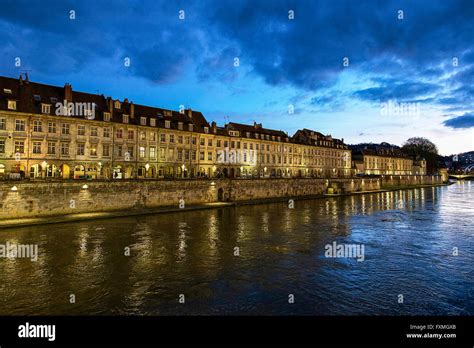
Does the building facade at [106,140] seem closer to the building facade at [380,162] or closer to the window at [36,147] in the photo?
the window at [36,147]

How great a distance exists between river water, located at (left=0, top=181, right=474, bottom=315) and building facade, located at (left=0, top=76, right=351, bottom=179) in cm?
1478

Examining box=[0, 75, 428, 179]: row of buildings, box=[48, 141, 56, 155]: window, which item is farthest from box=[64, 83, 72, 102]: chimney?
box=[48, 141, 56, 155]: window

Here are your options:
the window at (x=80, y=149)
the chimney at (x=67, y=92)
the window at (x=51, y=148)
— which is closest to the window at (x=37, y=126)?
the window at (x=51, y=148)

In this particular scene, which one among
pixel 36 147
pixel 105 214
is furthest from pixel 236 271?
pixel 36 147

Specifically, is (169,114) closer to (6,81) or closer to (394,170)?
(6,81)

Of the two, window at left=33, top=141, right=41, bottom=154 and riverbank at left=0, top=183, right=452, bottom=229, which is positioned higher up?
window at left=33, top=141, right=41, bottom=154

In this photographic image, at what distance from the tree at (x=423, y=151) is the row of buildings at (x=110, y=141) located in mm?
95518

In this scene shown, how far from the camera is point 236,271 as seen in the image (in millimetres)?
14336

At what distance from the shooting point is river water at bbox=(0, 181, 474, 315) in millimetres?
10523

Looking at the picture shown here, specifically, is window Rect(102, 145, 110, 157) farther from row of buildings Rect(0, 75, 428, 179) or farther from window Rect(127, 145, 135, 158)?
window Rect(127, 145, 135, 158)

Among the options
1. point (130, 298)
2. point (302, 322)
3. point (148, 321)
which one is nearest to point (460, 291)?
point (302, 322)

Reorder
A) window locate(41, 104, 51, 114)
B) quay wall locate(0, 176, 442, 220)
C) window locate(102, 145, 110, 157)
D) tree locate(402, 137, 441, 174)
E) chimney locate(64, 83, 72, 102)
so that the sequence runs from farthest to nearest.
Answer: tree locate(402, 137, 441, 174) < window locate(102, 145, 110, 157) < chimney locate(64, 83, 72, 102) < window locate(41, 104, 51, 114) < quay wall locate(0, 176, 442, 220)

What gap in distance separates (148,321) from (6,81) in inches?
1584

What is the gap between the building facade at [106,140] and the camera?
35.0 meters
